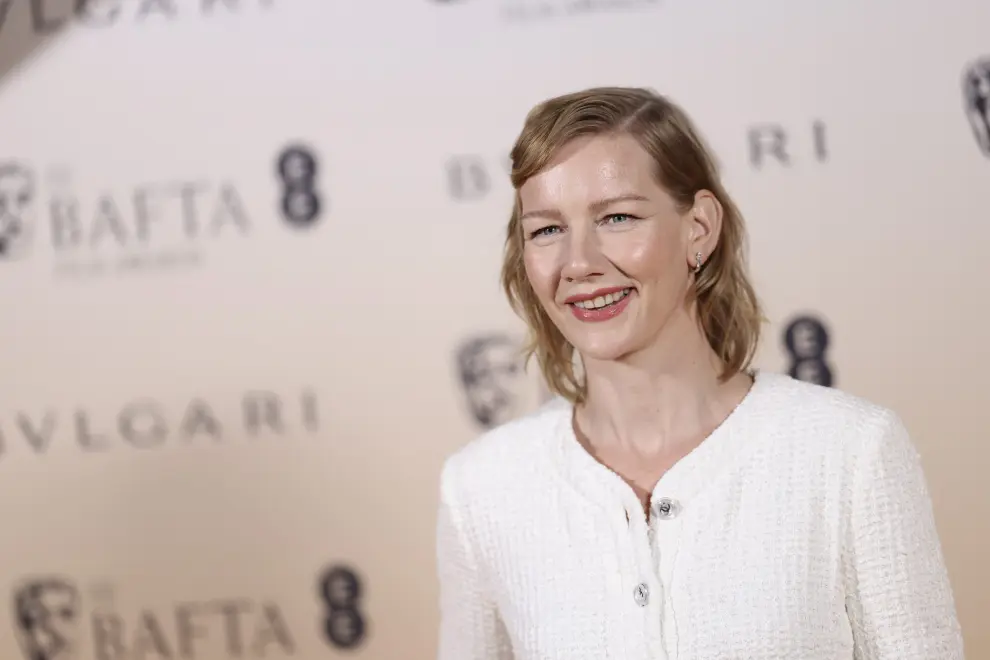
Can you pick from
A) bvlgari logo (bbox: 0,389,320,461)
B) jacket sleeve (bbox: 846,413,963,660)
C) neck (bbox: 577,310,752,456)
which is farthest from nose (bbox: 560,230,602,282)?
bvlgari logo (bbox: 0,389,320,461)

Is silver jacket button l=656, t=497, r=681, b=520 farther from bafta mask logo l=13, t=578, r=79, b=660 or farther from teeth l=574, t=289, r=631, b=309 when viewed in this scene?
bafta mask logo l=13, t=578, r=79, b=660

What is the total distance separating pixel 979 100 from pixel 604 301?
911 mm

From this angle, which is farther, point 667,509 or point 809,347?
point 809,347

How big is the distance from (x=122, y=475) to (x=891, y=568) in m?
1.33

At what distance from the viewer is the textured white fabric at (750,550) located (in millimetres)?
1205

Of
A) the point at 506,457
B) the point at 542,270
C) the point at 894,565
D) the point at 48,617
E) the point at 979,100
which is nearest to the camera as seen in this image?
the point at 894,565

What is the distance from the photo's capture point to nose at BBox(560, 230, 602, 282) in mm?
1261

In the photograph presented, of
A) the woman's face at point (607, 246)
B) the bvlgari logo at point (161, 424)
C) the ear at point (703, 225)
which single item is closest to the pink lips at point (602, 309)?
the woman's face at point (607, 246)

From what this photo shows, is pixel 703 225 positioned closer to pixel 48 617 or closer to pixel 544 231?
pixel 544 231

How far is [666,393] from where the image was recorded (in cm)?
134

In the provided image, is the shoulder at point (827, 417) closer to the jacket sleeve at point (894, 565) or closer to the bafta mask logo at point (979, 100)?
the jacket sleeve at point (894, 565)

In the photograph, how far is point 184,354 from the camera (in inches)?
79.0

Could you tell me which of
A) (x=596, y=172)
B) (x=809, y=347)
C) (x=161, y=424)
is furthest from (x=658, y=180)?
(x=161, y=424)

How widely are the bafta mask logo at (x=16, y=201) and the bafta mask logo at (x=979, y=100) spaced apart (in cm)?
154
